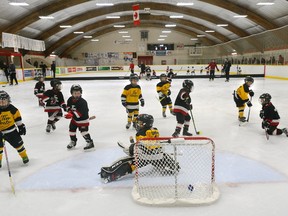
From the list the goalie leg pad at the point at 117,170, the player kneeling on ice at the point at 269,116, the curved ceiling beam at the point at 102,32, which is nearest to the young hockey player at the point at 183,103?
the player kneeling on ice at the point at 269,116

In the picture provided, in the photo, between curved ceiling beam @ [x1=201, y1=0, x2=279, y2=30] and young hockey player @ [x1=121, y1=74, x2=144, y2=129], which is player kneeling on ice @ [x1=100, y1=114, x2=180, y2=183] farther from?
curved ceiling beam @ [x1=201, y1=0, x2=279, y2=30]

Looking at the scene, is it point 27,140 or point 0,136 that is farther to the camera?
point 27,140

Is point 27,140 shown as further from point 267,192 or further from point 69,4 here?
point 69,4

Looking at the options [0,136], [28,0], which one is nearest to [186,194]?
[0,136]

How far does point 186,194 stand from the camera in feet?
8.93

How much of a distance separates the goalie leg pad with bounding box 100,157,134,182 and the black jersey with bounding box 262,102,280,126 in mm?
2931

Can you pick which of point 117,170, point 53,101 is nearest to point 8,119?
point 117,170

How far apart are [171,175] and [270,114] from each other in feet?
8.56

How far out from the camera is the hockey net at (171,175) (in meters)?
2.54

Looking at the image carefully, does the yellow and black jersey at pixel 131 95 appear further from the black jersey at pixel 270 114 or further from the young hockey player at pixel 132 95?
the black jersey at pixel 270 114

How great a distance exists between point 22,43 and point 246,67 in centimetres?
1894

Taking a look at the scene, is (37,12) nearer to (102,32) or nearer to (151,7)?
(151,7)

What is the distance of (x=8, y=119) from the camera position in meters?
3.47

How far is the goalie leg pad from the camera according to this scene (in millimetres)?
3039
